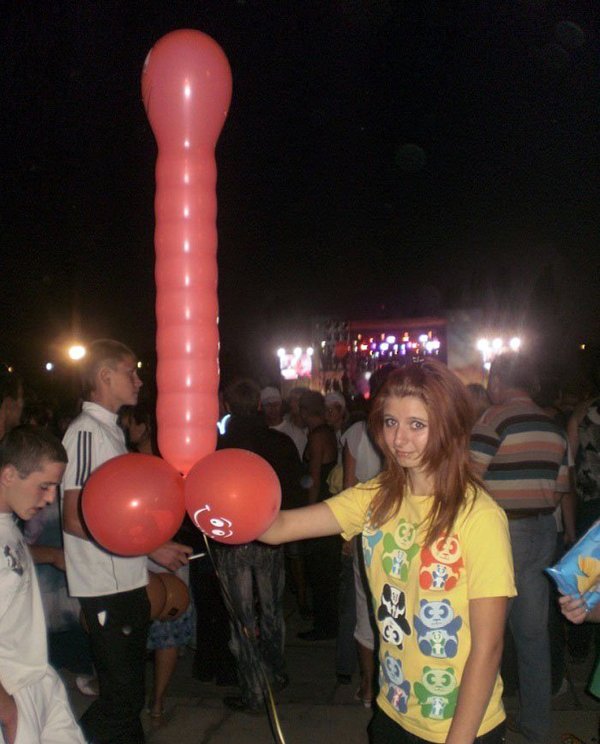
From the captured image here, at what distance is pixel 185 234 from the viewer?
2434mm

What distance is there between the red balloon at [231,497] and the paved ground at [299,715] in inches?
99.2

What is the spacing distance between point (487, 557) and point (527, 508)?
223 centimetres

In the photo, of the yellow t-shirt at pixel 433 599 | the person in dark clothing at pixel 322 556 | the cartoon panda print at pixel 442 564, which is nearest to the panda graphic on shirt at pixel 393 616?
the yellow t-shirt at pixel 433 599

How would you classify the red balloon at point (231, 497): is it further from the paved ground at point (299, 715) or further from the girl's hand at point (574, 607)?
the paved ground at point (299, 715)

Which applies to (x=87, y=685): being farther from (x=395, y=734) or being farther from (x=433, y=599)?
(x=433, y=599)

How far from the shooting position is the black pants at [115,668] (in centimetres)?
329

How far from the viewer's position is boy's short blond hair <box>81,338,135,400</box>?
3.52 m

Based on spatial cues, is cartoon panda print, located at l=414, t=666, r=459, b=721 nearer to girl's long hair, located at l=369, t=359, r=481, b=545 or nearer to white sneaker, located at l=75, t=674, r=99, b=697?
girl's long hair, located at l=369, t=359, r=481, b=545

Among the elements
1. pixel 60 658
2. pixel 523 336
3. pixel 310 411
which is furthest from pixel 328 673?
pixel 523 336

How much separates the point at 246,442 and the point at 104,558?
1.39 m

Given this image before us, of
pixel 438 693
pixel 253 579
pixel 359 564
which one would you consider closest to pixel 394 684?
pixel 438 693

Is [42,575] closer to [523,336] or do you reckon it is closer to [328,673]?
[328,673]

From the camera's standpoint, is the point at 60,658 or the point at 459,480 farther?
the point at 60,658

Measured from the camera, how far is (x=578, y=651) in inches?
208
